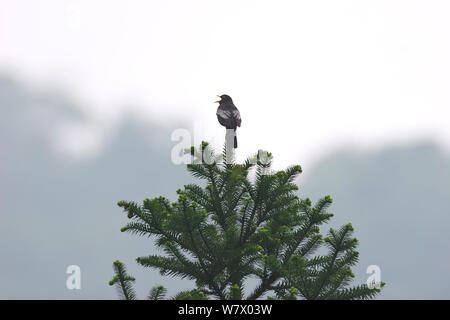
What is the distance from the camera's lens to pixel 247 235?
364 inches

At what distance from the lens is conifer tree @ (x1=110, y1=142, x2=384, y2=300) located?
8.76m

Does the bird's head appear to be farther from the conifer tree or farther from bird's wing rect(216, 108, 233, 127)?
the conifer tree

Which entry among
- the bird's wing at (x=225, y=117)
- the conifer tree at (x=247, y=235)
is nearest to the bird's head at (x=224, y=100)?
the bird's wing at (x=225, y=117)

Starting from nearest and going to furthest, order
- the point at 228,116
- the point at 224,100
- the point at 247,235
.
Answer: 1. the point at 247,235
2. the point at 228,116
3. the point at 224,100

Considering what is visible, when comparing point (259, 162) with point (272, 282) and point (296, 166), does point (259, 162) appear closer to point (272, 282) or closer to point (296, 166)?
point (296, 166)

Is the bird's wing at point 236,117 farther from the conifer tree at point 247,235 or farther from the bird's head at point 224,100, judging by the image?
the conifer tree at point 247,235

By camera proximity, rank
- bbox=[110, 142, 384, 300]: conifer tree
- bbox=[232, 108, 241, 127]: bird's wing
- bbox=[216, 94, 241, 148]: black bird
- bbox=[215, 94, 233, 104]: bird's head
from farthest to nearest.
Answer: bbox=[215, 94, 233, 104]: bird's head → bbox=[232, 108, 241, 127]: bird's wing → bbox=[216, 94, 241, 148]: black bird → bbox=[110, 142, 384, 300]: conifer tree

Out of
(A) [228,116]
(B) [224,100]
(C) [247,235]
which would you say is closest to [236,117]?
(A) [228,116]

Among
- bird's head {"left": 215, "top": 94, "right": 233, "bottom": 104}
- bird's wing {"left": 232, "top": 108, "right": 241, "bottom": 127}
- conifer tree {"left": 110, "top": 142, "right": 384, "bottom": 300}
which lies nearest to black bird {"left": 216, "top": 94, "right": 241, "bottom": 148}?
bird's wing {"left": 232, "top": 108, "right": 241, "bottom": 127}

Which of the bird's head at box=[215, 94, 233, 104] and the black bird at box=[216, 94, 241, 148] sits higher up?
the bird's head at box=[215, 94, 233, 104]

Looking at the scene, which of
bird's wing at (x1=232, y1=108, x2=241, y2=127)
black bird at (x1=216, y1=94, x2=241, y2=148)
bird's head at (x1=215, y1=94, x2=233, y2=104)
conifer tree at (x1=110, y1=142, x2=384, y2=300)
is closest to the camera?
conifer tree at (x1=110, y1=142, x2=384, y2=300)

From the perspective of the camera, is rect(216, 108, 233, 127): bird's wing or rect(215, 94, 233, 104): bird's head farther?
rect(215, 94, 233, 104): bird's head

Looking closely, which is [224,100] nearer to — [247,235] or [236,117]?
[236,117]
